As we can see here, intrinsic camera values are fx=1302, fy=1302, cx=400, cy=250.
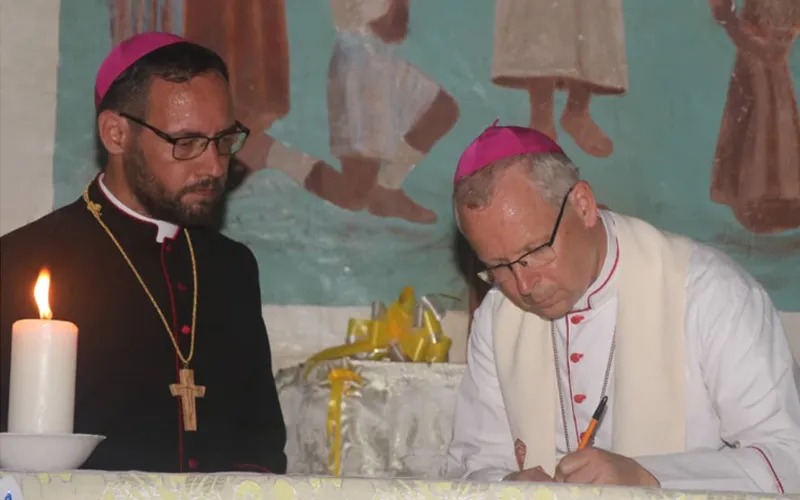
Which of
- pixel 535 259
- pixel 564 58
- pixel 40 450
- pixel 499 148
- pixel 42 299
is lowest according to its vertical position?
pixel 40 450

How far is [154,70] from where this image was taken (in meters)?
3.94

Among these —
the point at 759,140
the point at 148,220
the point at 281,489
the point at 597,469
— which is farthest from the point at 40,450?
the point at 759,140

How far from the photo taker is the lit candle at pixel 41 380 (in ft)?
7.78

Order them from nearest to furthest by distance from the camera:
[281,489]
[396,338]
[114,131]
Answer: [281,489] < [114,131] < [396,338]

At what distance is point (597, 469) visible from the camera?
2.72 metres

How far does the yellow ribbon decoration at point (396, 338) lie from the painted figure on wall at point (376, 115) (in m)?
0.54

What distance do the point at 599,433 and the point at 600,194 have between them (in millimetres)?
2266

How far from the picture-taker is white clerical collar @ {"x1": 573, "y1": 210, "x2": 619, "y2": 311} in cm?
356

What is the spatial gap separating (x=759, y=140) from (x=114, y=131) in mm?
2992

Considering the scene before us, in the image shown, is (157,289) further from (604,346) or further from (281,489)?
(281,489)

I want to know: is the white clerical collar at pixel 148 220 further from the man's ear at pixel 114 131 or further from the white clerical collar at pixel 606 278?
the white clerical collar at pixel 606 278

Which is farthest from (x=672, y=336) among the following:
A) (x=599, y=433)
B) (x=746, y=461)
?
(x=746, y=461)

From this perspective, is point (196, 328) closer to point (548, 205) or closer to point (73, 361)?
point (548, 205)

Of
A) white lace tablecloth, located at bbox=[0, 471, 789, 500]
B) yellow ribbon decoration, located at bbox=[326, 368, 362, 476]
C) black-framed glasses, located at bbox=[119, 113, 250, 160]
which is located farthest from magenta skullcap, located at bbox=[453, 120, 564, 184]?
yellow ribbon decoration, located at bbox=[326, 368, 362, 476]
